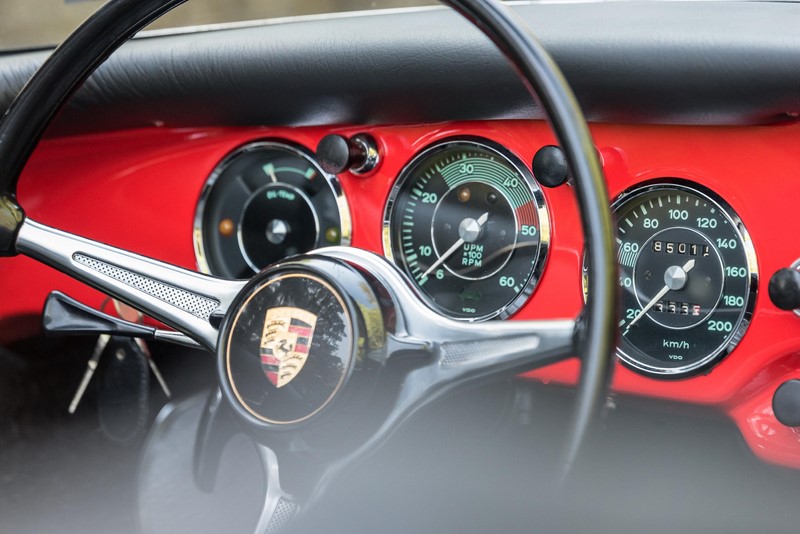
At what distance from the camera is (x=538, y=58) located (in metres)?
0.93

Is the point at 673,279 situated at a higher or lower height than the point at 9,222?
higher

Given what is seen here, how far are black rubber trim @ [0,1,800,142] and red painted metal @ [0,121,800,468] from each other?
0.16 feet

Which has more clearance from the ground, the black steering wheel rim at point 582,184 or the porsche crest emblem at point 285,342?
the black steering wheel rim at point 582,184

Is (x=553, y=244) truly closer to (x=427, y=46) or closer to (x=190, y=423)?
(x=427, y=46)

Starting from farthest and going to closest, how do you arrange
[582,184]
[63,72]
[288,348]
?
[63,72]
[288,348]
[582,184]

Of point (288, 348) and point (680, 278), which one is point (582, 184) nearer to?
point (288, 348)

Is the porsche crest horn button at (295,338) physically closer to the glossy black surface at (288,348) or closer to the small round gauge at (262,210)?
the glossy black surface at (288,348)

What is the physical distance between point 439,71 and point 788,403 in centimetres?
76

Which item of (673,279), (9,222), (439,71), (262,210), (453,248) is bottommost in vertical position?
(9,222)

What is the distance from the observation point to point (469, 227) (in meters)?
1.71

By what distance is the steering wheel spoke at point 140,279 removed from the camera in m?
1.22

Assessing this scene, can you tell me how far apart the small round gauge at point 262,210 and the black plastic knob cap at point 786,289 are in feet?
2.69

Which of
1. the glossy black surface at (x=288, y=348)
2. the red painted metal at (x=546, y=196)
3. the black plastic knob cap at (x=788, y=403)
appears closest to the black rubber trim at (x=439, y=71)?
the red painted metal at (x=546, y=196)

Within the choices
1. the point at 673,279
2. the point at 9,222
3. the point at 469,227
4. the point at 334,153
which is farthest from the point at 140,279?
the point at 673,279
